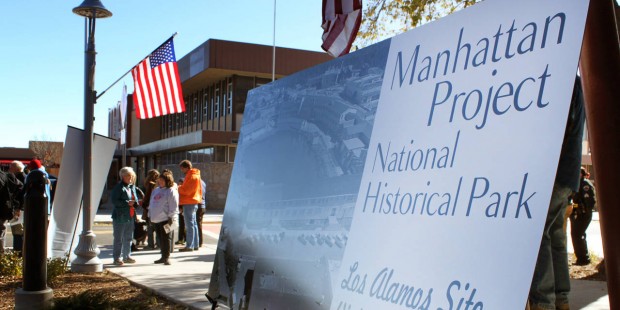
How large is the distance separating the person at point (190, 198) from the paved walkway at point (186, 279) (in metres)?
0.34

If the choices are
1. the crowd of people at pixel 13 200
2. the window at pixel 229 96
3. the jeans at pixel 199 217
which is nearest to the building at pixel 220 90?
the window at pixel 229 96

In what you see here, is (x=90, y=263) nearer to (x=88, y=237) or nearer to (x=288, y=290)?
(x=88, y=237)

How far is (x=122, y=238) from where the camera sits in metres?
10.4

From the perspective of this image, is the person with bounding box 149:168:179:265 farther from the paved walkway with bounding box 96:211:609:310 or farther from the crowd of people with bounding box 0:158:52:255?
the crowd of people with bounding box 0:158:52:255

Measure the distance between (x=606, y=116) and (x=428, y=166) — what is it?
91cm

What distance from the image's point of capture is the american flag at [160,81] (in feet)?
35.7

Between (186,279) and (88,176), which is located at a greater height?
(88,176)

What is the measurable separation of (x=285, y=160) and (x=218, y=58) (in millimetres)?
27328

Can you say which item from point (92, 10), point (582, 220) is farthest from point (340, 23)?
point (582, 220)

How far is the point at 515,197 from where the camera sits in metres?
2.58

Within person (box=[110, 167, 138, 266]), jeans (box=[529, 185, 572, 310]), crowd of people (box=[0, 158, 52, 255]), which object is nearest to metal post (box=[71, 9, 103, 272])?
person (box=[110, 167, 138, 266])

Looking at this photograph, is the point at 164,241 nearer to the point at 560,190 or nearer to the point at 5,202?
the point at 5,202

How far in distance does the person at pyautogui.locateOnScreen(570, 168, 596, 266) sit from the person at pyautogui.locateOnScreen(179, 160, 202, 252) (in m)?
6.77

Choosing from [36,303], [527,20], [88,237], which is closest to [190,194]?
[88,237]
